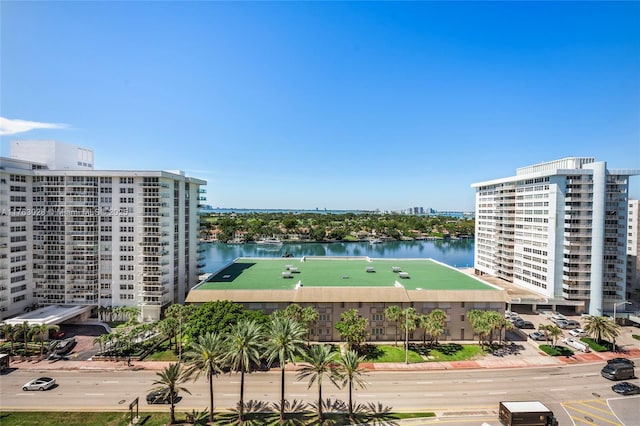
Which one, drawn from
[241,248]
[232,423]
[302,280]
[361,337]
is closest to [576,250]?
[361,337]

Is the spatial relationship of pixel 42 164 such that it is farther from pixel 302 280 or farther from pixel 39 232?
pixel 302 280

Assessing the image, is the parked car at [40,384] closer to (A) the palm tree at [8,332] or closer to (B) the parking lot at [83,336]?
(B) the parking lot at [83,336]

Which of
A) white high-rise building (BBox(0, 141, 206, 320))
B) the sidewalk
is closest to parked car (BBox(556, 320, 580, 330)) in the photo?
the sidewalk

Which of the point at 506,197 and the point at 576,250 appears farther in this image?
the point at 506,197

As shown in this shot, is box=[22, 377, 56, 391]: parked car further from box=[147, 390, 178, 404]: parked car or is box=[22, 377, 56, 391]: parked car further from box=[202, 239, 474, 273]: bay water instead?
box=[202, 239, 474, 273]: bay water

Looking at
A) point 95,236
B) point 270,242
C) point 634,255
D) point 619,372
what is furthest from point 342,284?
point 270,242
